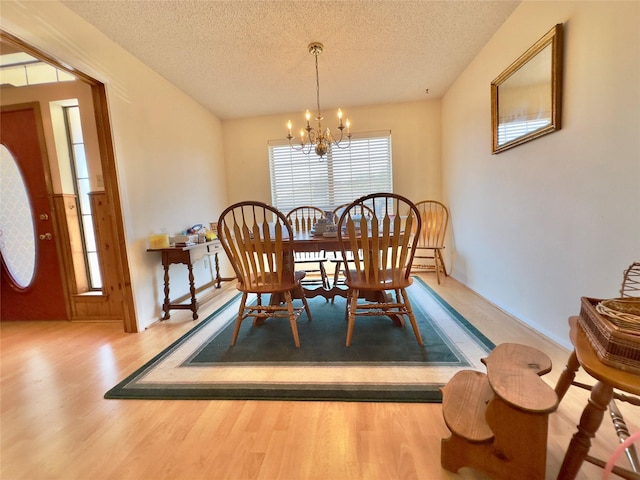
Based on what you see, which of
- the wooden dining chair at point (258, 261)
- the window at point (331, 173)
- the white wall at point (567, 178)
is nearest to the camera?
the white wall at point (567, 178)

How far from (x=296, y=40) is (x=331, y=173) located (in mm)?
1819

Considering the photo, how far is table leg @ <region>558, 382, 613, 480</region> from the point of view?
686 mm

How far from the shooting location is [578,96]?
1.48 m

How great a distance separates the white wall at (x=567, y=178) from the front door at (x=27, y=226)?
390 cm

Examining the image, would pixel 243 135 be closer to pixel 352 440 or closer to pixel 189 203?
pixel 189 203

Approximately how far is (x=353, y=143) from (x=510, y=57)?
1922 mm

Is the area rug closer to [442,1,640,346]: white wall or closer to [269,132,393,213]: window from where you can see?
[442,1,640,346]: white wall

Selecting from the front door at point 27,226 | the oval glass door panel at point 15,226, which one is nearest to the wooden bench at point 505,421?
the front door at point 27,226

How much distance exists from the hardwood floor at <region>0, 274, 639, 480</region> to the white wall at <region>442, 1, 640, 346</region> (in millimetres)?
521

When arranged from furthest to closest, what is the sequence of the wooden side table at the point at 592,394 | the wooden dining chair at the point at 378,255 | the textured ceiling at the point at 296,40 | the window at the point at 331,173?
the window at the point at 331,173 → the textured ceiling at the point at 296,40 → the wooden dining chair at the point at 378,255 → the wooden side table at the point at 592,394

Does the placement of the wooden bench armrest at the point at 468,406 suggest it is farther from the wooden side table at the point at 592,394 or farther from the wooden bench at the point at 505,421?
the wooden side table at the point at 592,394

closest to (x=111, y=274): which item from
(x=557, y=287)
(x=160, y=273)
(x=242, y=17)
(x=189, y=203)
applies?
(x=160, y=273)

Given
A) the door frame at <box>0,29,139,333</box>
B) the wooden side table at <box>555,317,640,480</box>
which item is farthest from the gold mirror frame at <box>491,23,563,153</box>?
the door frame at <box>0,29,139,333</box>

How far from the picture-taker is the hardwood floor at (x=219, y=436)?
0.95 metres
